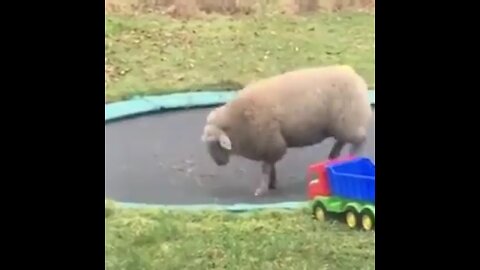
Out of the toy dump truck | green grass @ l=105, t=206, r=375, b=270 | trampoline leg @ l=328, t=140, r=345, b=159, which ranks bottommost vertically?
green grass @ l=105, t=206, r=375, b=270

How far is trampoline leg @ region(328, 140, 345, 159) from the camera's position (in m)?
2.56

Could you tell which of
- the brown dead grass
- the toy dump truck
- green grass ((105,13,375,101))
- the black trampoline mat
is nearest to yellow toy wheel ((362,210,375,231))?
the toy dump truck

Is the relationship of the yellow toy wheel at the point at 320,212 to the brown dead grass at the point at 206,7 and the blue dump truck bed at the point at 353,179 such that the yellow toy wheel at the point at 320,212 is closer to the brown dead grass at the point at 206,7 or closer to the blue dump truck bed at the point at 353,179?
the blue dump truck bed at the point at 353,179

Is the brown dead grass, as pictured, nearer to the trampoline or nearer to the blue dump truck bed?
the trampoline

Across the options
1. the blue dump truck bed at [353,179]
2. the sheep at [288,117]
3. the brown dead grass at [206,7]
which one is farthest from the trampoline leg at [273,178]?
the brown dead grass at [206,7]

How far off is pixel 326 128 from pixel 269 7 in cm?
27

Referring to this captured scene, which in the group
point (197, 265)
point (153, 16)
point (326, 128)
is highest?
point (153, 16)

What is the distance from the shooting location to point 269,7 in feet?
8.38

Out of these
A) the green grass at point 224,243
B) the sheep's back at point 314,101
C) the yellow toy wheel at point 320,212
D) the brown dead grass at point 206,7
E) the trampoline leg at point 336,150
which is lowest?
the green grass at point 224,243

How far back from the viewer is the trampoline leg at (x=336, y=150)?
8.41ft

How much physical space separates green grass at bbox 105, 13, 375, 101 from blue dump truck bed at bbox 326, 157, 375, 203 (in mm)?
164

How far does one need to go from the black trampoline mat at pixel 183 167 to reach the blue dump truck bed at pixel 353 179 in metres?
0.03
